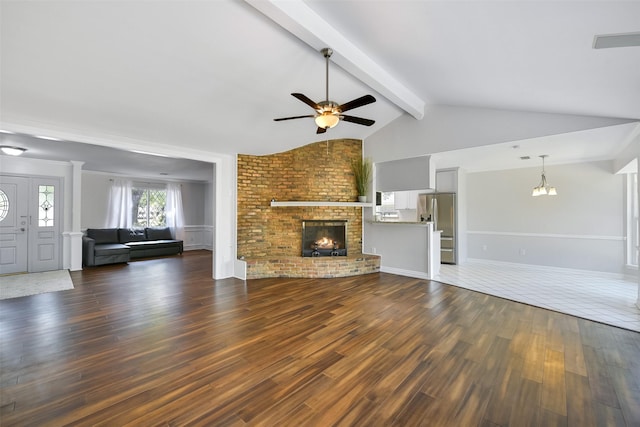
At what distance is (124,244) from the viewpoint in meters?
7.48

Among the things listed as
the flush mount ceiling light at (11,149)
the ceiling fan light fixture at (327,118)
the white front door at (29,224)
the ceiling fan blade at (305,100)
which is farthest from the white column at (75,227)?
the ceiling fan light fixture at (327,118)

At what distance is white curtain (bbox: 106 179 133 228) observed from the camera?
799cm

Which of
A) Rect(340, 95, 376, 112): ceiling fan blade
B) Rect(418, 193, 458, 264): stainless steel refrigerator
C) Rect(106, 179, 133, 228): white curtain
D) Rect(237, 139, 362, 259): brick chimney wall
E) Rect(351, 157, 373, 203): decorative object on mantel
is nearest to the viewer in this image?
Rect(340, 95, 376, 112): ceiling fan blade

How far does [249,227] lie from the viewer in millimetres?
5449

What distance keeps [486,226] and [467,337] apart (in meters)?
5.07

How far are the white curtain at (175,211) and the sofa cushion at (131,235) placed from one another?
0.95 m

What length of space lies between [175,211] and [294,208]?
5.47m

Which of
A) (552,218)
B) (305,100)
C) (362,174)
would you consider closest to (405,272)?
(362,174)

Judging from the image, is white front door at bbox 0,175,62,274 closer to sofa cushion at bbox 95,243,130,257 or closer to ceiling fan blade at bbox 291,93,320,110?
sofa cushion at bbox 95,243,130,257

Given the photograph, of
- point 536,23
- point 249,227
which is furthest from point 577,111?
point 249,227

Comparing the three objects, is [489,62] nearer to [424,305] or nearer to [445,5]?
[445,5]

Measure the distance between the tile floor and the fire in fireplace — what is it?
206 cm

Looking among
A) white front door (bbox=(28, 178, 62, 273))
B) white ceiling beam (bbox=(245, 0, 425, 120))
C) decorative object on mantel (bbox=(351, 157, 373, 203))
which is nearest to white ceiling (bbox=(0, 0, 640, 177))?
white ceiling beam (bbox=(245, 0, 425, 120))

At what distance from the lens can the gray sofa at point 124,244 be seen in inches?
253
